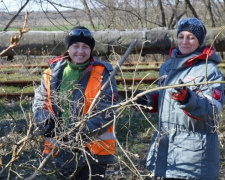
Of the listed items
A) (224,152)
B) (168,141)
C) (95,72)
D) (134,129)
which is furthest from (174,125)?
(134,129)

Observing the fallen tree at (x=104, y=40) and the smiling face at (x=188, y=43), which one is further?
the fallen tree at (x=104, y=40)

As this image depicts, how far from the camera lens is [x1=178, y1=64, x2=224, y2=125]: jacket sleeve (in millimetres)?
2836

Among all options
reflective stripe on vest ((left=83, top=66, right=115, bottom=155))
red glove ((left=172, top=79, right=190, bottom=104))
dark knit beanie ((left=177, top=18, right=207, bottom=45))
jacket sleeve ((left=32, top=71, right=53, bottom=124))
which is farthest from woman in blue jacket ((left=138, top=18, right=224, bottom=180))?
jacket sleeve ((left=32, top=71, right=53, bottom=124))

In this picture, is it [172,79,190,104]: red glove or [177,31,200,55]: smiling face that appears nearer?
[172,79,190,104]: red glove

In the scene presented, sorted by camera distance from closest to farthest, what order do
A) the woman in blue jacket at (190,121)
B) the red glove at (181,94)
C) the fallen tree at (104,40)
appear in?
the red glove at (181,94)
the woman in blue jacket at (190,121)
the fallen tree at (104,40)

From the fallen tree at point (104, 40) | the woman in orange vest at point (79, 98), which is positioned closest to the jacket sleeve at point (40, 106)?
the woman in orange vest at point (79, 98)

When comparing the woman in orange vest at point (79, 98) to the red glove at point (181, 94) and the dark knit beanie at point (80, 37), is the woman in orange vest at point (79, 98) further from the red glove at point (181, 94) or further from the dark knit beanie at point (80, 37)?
the red glove at point (181, 94)

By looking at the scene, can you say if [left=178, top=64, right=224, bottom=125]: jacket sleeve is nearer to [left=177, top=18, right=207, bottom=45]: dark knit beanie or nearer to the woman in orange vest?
[left=177, top=18, right=207, bottom=45]: dark knit beanie

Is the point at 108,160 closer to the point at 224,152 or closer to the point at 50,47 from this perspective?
the point at 224,152

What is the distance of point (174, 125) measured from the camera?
10.4 feet

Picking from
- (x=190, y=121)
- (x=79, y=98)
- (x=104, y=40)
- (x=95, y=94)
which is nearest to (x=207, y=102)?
(x=190, y=121)

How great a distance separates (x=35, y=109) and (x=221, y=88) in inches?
54.0

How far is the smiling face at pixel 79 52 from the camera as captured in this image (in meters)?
3.39

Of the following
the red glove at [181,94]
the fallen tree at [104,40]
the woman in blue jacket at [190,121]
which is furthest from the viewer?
the fallen tree at [104,40]
